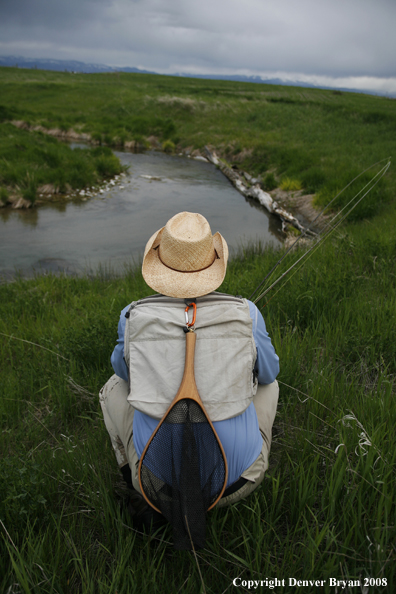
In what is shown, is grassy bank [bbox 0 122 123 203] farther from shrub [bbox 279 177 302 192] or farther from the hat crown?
the hat crown

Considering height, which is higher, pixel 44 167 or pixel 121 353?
pixel 44 167

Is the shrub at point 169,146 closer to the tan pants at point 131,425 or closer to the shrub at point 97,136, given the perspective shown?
the shrub at point 97,136

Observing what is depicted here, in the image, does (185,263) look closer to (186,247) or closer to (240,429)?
(186,247)

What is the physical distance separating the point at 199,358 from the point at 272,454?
91 centimetres

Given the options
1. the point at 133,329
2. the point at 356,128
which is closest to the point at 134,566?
the point at 133,329

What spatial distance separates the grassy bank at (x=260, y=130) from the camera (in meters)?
10.7

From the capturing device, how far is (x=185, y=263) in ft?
5.49

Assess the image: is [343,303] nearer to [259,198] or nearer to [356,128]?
[259,198]

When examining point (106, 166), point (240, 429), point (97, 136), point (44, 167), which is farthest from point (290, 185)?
point (97, 136)

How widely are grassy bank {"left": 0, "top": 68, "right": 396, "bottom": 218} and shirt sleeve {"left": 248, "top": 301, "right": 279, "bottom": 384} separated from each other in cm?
632

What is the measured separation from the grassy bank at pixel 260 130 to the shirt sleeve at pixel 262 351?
632 cm

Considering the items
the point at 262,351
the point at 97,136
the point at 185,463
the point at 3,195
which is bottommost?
the point at 185,463

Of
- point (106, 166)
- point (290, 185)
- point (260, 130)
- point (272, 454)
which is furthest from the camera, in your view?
point (260, 130)

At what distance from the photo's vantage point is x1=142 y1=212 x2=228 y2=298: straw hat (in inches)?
62.2
